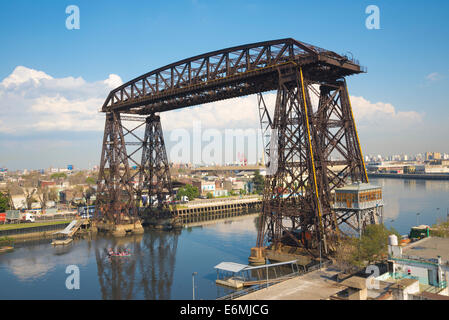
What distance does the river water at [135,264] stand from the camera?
90.4 ft

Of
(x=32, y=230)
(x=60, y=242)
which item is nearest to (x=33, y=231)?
(x=32, y=230)

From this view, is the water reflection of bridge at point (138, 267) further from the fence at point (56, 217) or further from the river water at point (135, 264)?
the fence at point (56, 217)

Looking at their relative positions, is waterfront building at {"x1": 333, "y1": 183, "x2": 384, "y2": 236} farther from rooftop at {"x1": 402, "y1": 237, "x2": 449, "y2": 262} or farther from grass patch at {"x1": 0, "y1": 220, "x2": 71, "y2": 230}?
grass patch at {"x1": 0, "y1": 220, "x2": 71, "y2": 230}

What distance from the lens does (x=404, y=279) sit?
1958 centimetres

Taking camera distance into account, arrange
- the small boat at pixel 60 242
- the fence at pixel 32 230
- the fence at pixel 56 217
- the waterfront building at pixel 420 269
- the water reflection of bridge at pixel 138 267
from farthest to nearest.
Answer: the fence at pixel 56 217
the fence at pixel 32 230
the small boat at pixel 60 242
the water reflection of bridge at pixel 138 267
the waterfront building at pixel 420 269

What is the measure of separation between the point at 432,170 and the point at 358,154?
557 feet

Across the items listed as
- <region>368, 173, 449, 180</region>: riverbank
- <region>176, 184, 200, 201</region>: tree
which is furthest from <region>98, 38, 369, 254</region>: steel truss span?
<region>368, 173, 449, 180</region>: riverbank

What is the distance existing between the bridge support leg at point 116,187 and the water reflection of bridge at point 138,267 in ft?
14.5

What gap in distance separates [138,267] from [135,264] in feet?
4.13

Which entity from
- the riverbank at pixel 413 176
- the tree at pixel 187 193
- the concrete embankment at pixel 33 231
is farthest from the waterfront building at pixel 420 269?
the riverbank at pixel 413 176

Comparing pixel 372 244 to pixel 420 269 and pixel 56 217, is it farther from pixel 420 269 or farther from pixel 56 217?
pixel 56 217

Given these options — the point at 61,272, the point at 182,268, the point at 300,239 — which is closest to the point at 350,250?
the point at 300,239

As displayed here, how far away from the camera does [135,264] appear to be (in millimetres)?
35375
